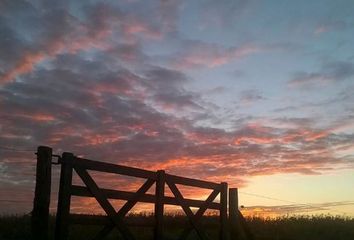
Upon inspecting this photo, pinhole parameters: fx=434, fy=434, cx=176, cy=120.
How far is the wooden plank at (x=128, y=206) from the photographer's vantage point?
33.4 ft

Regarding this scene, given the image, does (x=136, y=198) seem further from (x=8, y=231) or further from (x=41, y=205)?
(x=8, y=231)

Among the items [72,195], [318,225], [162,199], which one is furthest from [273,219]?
[72,195]

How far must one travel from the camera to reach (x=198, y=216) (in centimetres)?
1324

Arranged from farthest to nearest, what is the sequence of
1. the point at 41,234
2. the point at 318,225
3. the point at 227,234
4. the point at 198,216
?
the point at 318,225 < the point at 227,234 < the point at 198,216 < the point at 41,234

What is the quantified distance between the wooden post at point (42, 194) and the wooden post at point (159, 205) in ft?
10.8

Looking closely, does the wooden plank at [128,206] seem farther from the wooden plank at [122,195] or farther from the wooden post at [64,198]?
the wooden post at [64,198]

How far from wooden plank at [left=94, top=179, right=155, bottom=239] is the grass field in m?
0.95

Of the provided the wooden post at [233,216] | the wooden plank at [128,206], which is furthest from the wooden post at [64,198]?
the wooden post at [233,216]

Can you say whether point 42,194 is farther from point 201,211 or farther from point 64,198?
point 201,211

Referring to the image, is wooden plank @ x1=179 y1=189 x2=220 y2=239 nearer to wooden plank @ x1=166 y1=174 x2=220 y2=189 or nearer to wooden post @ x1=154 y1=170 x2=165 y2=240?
wooden plank @ x1=166 y1=174 x2=220 y2=189

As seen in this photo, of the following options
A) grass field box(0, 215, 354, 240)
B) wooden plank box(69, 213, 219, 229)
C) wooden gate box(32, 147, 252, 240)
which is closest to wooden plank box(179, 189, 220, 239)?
wooden gate box(32, 147, 252, 240)

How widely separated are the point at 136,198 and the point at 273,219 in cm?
1618

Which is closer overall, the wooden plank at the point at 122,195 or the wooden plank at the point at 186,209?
the wooden plank at the point at 122,195

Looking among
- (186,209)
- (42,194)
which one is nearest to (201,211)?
(186,209)
